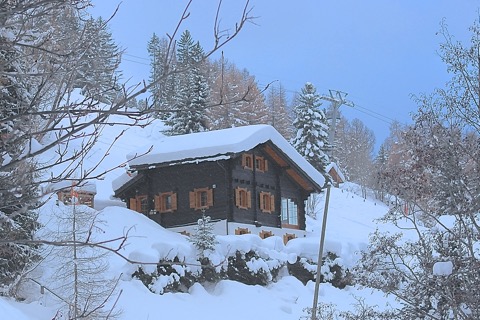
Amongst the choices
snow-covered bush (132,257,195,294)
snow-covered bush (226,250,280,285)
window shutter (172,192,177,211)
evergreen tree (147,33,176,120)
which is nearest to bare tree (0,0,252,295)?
evergreen tree (147,33,176,120)

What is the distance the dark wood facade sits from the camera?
89.4 ft

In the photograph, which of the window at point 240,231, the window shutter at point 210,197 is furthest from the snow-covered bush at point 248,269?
the window shutter at point 210,197

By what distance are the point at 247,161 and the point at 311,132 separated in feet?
52.8

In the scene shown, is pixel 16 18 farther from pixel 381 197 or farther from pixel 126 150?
pixel 381 197

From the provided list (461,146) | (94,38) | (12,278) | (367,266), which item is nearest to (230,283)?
(367,266)

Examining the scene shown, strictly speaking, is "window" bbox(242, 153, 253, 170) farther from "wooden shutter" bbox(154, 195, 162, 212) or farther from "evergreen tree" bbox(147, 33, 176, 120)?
"evergreen tree" bbox(147, 33, 176, 120)

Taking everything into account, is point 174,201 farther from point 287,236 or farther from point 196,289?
point 196,289

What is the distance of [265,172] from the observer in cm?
2995

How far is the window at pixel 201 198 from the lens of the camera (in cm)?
2752

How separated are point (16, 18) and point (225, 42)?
4.13 feet

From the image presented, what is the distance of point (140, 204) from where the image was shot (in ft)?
96.7

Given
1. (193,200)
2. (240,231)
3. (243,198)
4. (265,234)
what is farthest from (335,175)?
(193,200)

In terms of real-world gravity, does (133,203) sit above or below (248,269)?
above

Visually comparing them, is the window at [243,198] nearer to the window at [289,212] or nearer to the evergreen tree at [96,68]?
the window at [289,212]
